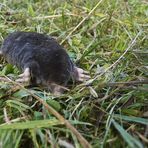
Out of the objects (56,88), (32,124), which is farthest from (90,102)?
(32,124)

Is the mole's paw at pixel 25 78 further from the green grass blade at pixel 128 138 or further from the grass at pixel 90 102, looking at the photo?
the green grass blade at pixel 128 138

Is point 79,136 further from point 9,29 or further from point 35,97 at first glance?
point 9,29

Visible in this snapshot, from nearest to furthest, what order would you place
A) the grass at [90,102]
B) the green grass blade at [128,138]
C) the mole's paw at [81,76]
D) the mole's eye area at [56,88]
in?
the green grass blade at [128,138]
the grass at [90,102]
the mole's eye area at [56,88]
the mole's paw at [81,76]

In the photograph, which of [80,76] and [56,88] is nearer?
[56,88]

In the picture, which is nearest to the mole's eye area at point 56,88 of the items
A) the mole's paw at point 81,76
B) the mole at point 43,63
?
the mole at point 43,63

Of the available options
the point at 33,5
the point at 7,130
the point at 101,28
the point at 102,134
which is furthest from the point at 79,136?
the point at 33,5

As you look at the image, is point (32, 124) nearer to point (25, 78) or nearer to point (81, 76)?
point (25, 78)
